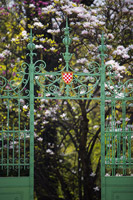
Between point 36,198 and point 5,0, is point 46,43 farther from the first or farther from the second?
point 36,198

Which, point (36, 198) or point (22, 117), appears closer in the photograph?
point (22, 117)

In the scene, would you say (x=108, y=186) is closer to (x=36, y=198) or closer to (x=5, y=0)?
(x=36, y=198)

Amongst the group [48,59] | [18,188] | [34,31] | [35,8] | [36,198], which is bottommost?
[36,198]

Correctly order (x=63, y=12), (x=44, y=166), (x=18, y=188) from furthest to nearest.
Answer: (x=44, y=166), (x=63, y=12), (x=18, y=188)

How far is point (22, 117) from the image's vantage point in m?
8.38

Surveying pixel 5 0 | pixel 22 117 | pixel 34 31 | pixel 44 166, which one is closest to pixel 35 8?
pixel 34 31

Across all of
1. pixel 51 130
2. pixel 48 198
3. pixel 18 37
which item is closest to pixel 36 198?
pixel 48 198

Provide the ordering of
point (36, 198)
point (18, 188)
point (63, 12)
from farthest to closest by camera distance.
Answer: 1. point (36, 198)
2. point (63, 12)
3. point (18, 188)

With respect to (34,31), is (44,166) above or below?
below

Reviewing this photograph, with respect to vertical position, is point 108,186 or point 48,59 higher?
point 48,59

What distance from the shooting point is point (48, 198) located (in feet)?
29.6

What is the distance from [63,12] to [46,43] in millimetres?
894

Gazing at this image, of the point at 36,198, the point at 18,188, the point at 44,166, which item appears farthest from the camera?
the point at 36,198

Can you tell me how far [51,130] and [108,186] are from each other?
129 inches
